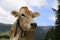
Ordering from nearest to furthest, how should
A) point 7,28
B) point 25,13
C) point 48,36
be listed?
point 25,13 < point 7,28 < point 48,36

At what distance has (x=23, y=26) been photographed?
7.43 m

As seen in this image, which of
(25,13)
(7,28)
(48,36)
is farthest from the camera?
(48,36)

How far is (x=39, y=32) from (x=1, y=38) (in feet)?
3.84

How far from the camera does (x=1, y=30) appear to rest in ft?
30.2

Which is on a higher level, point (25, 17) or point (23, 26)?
point (25, 17)

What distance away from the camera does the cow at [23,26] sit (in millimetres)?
7367

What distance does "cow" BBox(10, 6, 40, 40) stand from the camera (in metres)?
7.37

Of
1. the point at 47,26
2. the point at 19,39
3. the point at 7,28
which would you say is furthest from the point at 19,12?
the point at 47,26

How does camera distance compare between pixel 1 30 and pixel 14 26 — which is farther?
pixel 1 30

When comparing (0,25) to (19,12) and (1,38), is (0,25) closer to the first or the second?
(1,38)

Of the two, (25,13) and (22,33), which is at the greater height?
(25,13)

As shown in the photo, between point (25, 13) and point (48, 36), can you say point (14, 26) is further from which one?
point (48, 36)

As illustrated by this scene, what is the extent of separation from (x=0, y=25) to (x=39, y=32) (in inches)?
47.3

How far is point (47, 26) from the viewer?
9.60 metres
